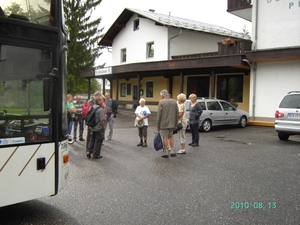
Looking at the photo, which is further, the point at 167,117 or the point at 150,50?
the point at 150,50

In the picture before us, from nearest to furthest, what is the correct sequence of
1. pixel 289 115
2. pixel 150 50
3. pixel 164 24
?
pixel 289 115 < pixel 164 24 < pixel 150 50

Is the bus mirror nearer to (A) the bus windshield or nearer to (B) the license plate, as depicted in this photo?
(A) the bus windshield

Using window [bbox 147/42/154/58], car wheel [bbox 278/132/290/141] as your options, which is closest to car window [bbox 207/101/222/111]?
car wheel [bbox 278/132/290/141]

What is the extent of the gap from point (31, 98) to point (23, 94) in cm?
10

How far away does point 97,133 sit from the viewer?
7492 millimetres

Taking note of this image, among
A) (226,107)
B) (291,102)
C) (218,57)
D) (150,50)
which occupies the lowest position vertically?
(226,107)

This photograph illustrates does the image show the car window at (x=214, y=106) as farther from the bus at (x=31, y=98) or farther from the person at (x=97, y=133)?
the bus at (x=31, y=98)

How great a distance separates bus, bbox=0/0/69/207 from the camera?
A: 3.37 meters

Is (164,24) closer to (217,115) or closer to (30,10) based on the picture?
(217,115)

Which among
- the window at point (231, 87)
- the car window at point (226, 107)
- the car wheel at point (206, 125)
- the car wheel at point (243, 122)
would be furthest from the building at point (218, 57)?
the car wheel at point (206, 125)

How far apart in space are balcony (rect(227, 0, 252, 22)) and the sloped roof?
3914 mm

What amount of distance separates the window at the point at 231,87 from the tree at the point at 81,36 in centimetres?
2032

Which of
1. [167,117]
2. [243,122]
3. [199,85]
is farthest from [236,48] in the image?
[167,117]

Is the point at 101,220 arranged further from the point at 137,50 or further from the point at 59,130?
the point at 137,50
